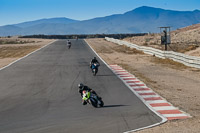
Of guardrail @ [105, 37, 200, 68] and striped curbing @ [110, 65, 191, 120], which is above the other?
guardrail @ [105, 37, 200, 68]

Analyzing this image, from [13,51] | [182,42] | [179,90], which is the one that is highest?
[182,42]

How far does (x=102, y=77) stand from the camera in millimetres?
18828

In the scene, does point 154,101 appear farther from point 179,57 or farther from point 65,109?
point 179,57

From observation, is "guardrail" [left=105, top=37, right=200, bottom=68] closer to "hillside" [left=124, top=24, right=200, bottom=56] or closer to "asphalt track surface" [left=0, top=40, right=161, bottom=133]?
"hillside" [left=124, top=24, right=200, bottom=56]

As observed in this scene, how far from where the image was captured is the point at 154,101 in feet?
40.5

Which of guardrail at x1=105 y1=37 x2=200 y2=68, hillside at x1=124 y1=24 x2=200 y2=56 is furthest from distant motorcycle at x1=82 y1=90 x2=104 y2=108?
hillside at x1=124 y1=24 x2=200 y2=56

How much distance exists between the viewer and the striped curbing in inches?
405

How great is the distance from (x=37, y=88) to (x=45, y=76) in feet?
13.2

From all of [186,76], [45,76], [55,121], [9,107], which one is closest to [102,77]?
[45,76]

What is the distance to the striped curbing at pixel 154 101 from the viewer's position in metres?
10.3

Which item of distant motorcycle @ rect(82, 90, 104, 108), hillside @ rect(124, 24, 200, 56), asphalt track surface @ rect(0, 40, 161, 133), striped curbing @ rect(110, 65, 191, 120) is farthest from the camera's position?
hillside @ rect(124, 24, 200, 56)

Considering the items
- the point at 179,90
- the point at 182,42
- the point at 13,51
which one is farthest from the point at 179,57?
the point at 13,51

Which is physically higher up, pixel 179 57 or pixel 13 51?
pixel 179 57

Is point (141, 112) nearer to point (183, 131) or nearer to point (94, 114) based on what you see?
point (94, 114)
